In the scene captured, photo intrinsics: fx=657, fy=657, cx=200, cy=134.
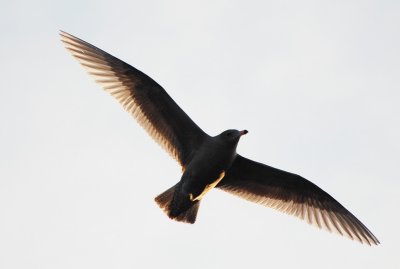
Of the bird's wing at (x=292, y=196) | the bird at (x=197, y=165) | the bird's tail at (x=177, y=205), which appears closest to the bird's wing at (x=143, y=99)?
the bird at (x=197, y=165)

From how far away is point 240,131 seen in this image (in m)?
11.1

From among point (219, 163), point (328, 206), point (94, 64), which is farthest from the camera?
point (328, 206)

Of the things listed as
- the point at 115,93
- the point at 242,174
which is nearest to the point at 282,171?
the point at 242,174

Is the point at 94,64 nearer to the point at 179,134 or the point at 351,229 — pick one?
the point at 179,134

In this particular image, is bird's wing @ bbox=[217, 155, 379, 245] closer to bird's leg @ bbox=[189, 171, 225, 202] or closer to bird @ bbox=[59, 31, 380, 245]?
bird @ bbox=[59, 31, 380, 245]

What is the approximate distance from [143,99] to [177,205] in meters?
2.02

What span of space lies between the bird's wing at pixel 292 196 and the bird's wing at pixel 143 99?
109 centimetres

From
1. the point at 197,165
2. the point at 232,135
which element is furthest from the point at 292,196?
the point at 197,165

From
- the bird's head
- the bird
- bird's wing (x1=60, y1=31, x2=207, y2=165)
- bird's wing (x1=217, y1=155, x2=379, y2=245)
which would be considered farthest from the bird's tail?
the bird's head

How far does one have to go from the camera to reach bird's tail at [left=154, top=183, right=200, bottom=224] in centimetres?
1132

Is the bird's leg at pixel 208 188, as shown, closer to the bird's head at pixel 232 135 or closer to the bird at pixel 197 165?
the bird at pixel 197 165

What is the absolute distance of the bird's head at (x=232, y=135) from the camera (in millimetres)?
11055

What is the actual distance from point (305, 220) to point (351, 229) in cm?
89

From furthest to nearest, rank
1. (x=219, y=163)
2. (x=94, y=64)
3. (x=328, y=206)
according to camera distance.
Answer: (x=328, y=206)
(x=94, y=64)
(x=219, y=163)
